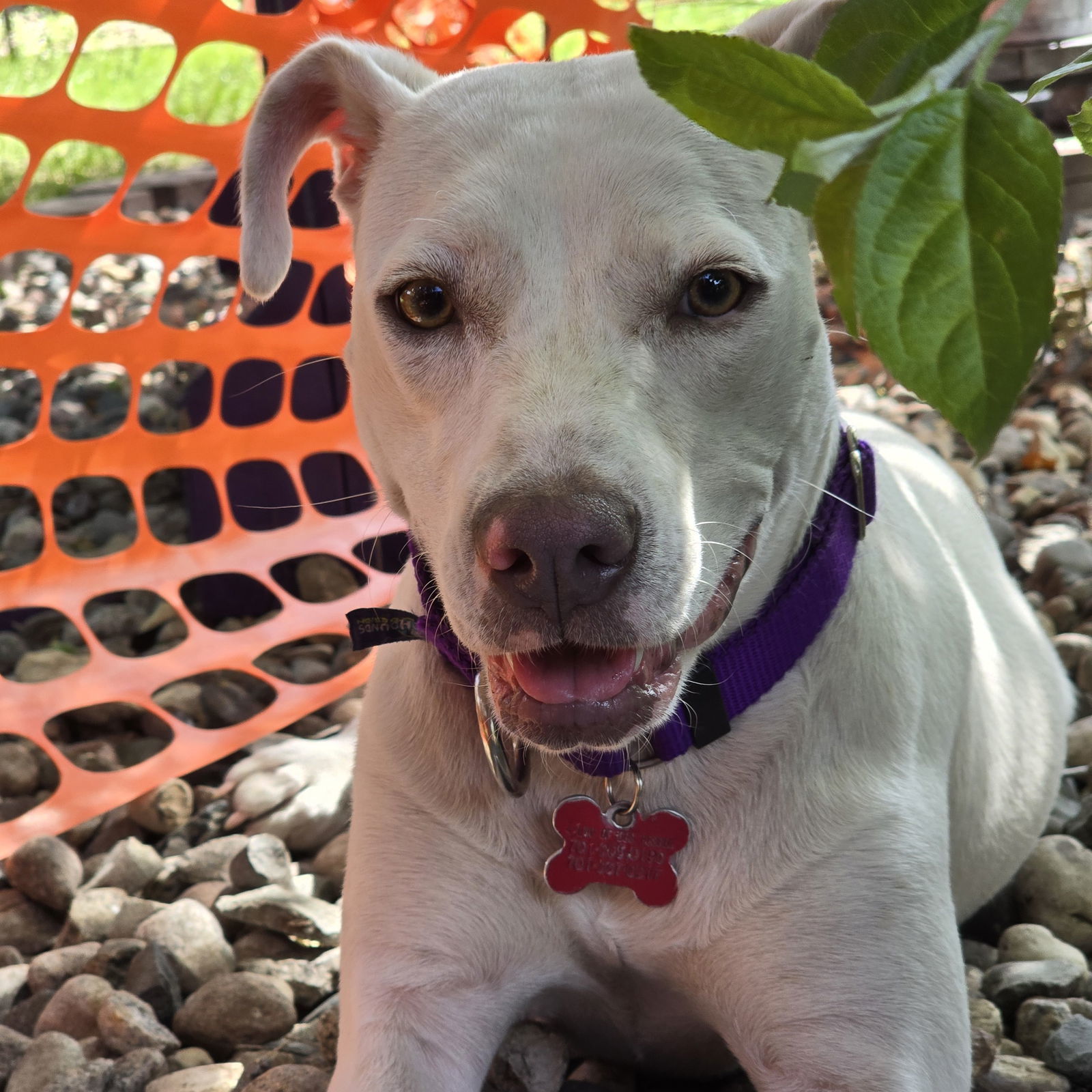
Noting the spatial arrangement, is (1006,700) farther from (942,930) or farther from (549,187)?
(549,187)

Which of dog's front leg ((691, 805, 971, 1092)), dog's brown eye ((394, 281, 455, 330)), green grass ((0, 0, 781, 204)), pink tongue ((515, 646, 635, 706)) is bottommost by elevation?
green grass ((0, 0, 781, 204))

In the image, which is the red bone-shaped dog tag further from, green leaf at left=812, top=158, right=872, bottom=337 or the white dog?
green leaf at left=812, top=158, right=872, bottom=337

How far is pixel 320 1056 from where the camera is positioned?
2.56 metres

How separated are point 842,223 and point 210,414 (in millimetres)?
3929

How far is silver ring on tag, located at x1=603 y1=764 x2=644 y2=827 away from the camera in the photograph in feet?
6.95

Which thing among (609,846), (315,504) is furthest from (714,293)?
(315,504)

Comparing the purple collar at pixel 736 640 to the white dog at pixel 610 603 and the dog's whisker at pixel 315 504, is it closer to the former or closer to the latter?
the white dog at pixel 610 603

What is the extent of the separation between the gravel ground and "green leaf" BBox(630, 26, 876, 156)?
1918 millimetres

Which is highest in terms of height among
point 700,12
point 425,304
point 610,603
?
point 425,304

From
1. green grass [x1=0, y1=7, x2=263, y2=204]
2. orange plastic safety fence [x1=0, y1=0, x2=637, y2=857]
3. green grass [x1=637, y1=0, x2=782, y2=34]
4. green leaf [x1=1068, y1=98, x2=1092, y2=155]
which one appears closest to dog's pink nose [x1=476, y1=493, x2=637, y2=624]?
green leaf [x1=1068, y1=98, x2=1092, y2=155]

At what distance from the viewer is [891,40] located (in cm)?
80

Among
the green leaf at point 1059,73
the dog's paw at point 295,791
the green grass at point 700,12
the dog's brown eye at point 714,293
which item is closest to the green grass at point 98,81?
the green grass at point 700,12

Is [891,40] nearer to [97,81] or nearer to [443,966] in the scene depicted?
[443,966]

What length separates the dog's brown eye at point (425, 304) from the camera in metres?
1.97
